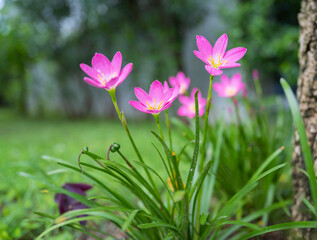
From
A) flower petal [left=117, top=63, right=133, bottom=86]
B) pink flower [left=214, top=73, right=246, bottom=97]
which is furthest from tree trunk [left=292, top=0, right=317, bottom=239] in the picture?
flower petal [left=117, top=63, right=133, bottom=86]

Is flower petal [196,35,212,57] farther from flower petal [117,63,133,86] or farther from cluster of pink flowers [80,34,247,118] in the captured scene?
flower petal [117,63,133,86]

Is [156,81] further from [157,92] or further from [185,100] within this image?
[185,100]

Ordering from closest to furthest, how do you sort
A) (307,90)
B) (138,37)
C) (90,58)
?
(307,90) → (138,37) → (90,58)

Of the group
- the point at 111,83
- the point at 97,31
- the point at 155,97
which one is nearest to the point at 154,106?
the point at 155,97

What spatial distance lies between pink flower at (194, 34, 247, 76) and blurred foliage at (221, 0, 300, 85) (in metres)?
3.25

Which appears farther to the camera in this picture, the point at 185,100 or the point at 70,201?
the point at 185,100

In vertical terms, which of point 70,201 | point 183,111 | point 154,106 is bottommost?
point 70,201

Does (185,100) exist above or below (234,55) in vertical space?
below

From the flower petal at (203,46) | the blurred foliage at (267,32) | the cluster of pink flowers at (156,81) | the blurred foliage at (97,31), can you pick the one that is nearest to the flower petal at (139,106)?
the cluster of pink flowers at (156,81)

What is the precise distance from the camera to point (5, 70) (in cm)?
905

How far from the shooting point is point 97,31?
6.97 m

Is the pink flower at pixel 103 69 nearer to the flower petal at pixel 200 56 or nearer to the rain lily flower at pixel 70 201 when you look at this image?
the flower petal at pixel 200 56

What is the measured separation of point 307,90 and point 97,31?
666cm

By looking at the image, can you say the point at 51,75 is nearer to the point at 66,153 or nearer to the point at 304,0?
the point at 66,153
